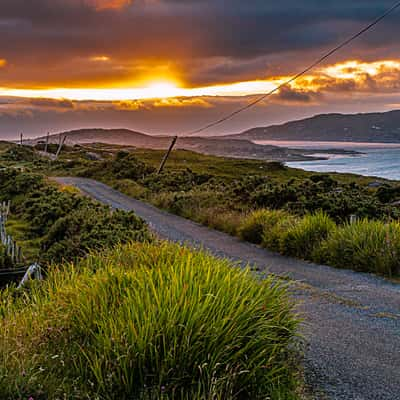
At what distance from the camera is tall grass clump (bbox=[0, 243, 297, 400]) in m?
4.02

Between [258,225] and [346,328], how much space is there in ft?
28.1

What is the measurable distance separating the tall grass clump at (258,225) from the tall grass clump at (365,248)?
8.99 ft

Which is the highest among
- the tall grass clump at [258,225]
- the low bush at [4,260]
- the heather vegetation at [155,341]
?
the heather vegetation at [155,341]

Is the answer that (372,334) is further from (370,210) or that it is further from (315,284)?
(370,210)

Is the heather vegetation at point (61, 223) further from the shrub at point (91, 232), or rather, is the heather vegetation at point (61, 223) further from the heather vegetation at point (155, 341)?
the heather vegetation at point (155, 341)

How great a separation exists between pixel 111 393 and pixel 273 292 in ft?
7.03

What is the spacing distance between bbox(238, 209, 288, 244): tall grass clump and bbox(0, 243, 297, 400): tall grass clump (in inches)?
391

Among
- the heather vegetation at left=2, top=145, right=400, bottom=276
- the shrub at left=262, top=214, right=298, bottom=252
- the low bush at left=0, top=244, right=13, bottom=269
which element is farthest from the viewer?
the low bush at left=0, top=244, right=13, bottom=269

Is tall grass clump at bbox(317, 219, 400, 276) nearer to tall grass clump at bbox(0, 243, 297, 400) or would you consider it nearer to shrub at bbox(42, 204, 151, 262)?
shrub at bbox(42, 204, 151, 262)

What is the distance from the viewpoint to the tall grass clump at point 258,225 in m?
15.1

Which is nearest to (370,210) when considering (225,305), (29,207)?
(225,305)

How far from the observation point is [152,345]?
4.07 m

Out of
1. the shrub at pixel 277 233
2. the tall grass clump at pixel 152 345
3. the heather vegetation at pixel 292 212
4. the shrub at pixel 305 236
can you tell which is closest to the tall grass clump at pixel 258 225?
the heather vegetation at pixel 292 212

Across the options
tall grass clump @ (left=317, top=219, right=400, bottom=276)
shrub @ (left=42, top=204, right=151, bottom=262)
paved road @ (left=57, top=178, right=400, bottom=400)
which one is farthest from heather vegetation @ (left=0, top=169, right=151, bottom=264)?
tall grass clump @ (left=317, top=219, right=400, bottom=276)
